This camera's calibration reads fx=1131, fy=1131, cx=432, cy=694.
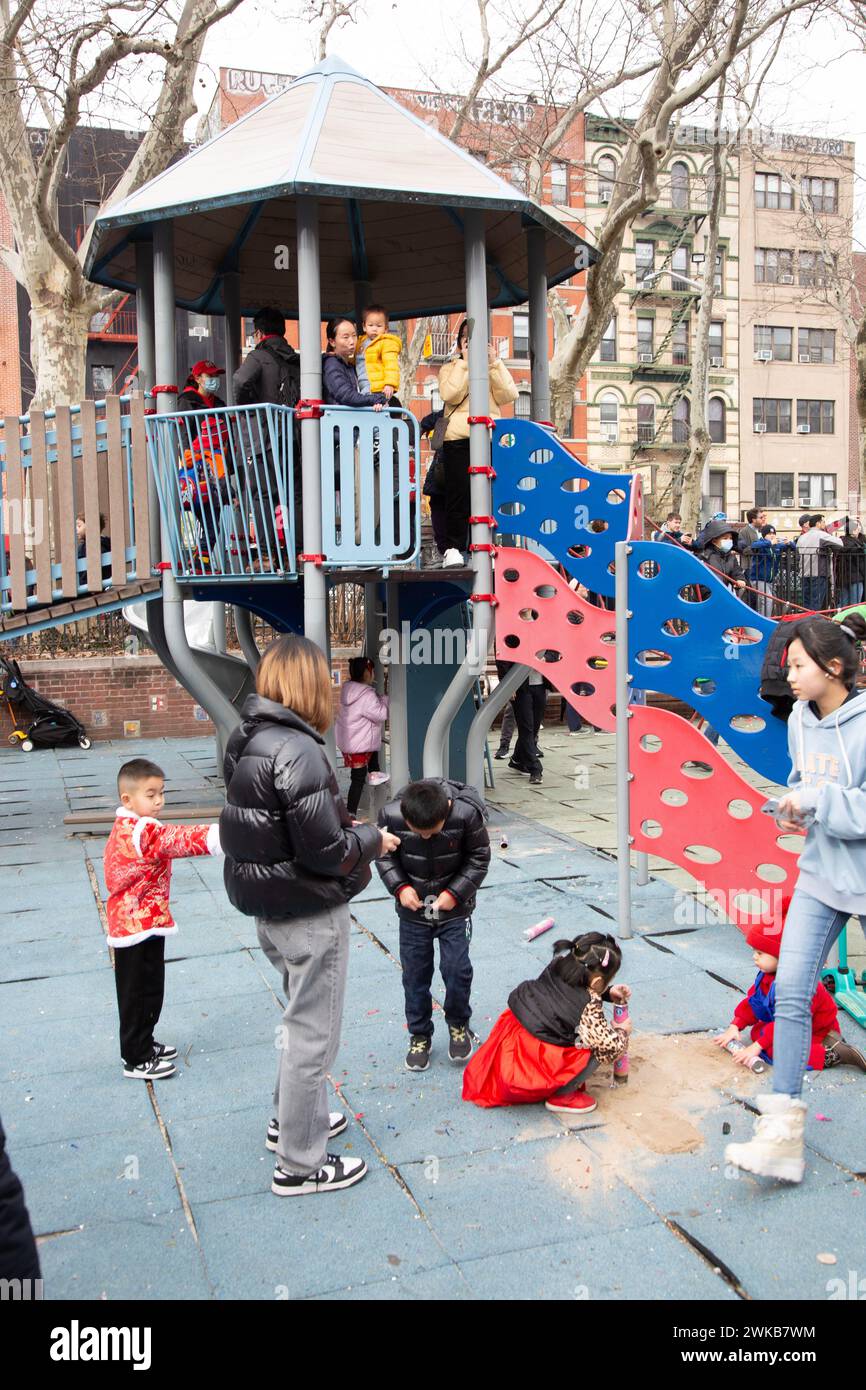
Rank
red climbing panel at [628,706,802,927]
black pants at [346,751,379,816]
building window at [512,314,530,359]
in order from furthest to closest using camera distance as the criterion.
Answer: building window at [512,314,530,359], black pants at [346,751,379,816], red climbing panel at [628,706,802,927]

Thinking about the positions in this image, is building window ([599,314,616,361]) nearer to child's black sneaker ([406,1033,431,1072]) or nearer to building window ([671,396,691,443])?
building window ([671,396,691,443])

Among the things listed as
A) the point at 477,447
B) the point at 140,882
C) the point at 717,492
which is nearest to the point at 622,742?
the point at 477,447

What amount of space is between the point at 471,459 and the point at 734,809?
136 inches

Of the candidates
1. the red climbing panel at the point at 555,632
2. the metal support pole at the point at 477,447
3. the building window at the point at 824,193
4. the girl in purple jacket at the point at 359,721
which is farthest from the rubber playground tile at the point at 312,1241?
the building window at the point at 824,193

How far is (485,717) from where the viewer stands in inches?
345

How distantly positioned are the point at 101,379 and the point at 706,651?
1274 inches

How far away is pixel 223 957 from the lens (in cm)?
615

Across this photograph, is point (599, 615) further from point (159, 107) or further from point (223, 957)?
point (159, 107)

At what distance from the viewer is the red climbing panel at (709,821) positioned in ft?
19.4

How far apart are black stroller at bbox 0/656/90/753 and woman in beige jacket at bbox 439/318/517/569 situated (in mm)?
7426

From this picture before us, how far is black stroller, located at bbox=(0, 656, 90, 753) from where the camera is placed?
14.4 meters

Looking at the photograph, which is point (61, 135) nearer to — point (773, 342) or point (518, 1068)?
point (518, 1068)

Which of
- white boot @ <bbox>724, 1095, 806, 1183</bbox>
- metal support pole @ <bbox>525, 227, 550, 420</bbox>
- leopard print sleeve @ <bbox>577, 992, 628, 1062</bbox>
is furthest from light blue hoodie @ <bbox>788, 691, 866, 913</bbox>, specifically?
metal support pole @ <bbox>525, 227, 550, 420</bbox>

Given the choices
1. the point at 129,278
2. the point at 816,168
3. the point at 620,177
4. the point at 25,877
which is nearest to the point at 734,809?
the point at 25,877
